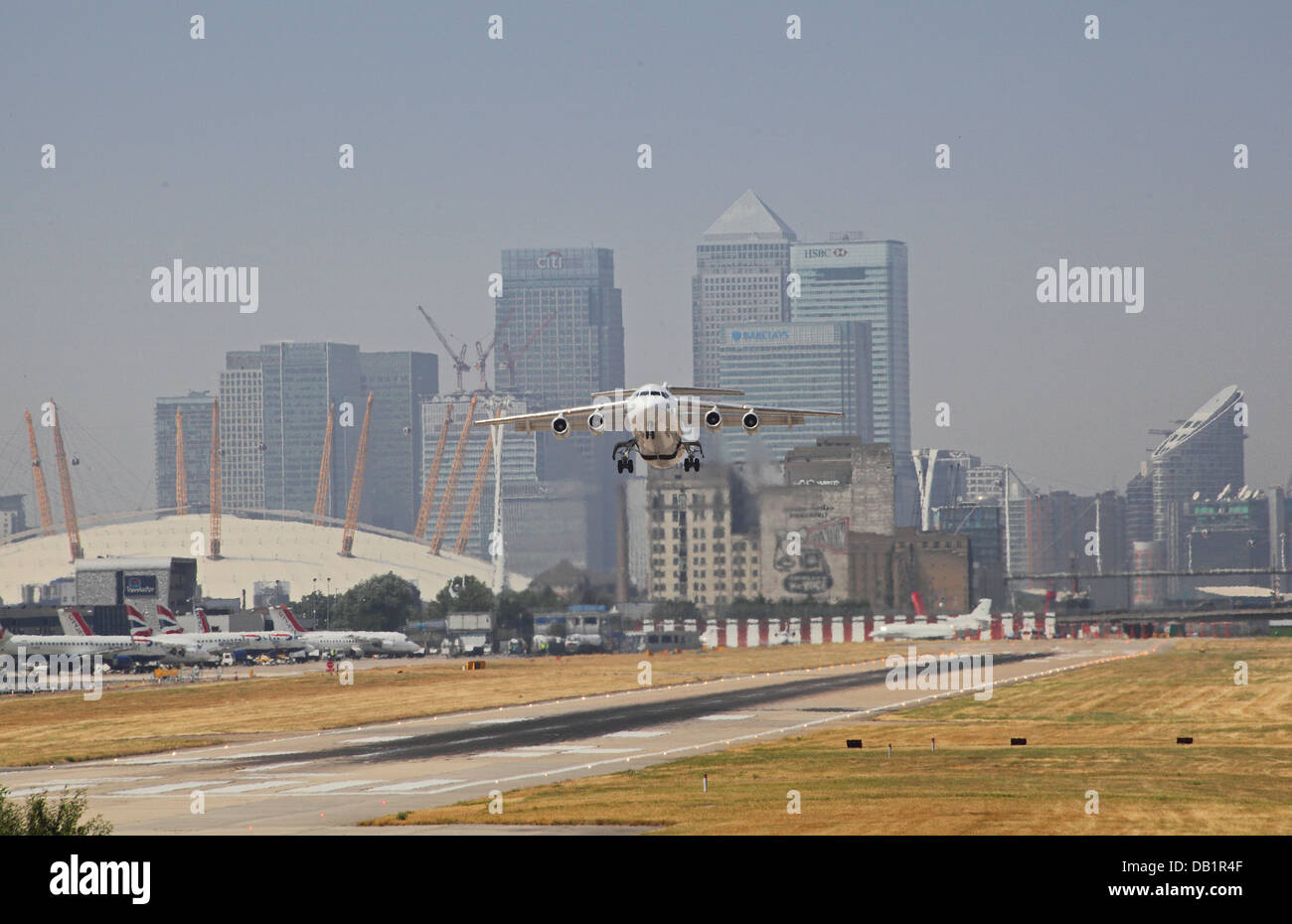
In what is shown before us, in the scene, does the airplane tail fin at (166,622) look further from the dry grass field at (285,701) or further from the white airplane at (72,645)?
the dry grass field at (285,701)

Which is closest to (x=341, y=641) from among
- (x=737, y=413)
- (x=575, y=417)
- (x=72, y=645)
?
(x=72, y=645)

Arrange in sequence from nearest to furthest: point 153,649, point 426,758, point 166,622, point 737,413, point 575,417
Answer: point 737,413 → point 575,417 → point 426,758 → point 153,649 → point 166,622

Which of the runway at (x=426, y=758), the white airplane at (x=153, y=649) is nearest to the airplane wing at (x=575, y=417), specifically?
the runway at (x=426, y=758)

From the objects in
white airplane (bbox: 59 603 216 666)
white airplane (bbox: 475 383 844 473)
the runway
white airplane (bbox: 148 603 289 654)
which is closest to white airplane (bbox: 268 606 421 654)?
white airplane (bbox: 148 603 289 654)

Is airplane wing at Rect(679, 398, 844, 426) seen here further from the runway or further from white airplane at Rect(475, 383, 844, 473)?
the runway

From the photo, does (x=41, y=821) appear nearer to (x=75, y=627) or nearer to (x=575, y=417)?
(x=575, y=417)

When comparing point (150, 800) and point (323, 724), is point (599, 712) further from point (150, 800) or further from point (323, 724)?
point (150, 800)
